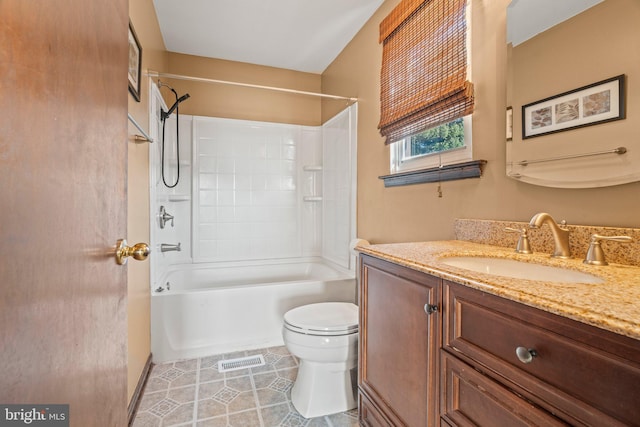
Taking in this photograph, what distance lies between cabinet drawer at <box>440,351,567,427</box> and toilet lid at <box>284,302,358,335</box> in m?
0.71

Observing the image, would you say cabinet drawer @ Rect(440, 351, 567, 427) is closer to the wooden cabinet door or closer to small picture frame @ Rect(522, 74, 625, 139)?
the wooden cabinet door

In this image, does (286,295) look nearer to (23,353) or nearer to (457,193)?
(457,193)

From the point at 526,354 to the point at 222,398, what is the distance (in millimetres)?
1600

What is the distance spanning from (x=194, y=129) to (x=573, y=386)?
3.14 metres

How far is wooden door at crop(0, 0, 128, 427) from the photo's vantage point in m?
0.36

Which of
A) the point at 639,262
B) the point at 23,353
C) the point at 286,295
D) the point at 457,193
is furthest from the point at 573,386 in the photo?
the point at 286,295

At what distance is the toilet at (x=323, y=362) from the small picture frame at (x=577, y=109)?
1.22 m

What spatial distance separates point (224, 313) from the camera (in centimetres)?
224

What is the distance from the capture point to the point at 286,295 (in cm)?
238

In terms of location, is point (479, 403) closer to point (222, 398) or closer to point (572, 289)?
point (572, 289)

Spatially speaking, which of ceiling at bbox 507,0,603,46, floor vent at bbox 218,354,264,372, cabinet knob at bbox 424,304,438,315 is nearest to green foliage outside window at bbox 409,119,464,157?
ceiling at bbox 507,0,603,46

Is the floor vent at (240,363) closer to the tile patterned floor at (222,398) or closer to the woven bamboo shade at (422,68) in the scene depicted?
the tile patterned floor at (222,398)

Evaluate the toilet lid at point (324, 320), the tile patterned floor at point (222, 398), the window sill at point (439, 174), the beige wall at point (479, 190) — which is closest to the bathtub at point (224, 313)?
the tile patterned floor at point (222, 398)

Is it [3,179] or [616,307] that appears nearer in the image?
[3,179]
